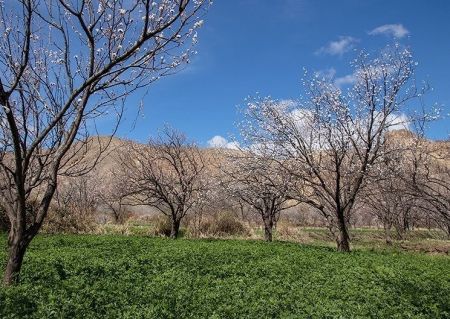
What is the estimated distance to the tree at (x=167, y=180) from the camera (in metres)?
29.5

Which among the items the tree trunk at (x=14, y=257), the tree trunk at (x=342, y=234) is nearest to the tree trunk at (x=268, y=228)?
the tree trunk at (x=342, y=234)

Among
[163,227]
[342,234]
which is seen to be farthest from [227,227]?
[342,234]

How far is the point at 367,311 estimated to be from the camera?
8.21m

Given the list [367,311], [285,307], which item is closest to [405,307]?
[367,311]

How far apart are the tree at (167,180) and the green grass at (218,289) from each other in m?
14.7

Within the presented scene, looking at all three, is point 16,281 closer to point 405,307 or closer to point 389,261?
point 405,307

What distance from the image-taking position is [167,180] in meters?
32.5

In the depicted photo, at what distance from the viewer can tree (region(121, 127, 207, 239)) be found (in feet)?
96.6

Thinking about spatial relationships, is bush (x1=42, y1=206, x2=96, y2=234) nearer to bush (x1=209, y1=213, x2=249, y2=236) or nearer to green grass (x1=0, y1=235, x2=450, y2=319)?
bush (x1=209, y1=213, x2=249, y2=236)

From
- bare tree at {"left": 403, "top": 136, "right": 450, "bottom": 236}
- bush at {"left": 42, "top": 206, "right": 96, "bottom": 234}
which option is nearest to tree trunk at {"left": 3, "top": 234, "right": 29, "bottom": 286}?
bare tree at {"left": 403, "top": 136, "right": 450, "bottom": 236}

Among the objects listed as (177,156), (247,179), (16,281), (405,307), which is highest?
(177,156)

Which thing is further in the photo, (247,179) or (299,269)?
(247,179)

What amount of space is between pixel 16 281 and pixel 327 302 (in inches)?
226

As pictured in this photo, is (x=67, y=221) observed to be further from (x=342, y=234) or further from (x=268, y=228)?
(x=342, y=234)
